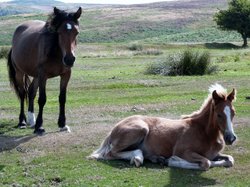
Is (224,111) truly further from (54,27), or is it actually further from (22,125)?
(22,125)

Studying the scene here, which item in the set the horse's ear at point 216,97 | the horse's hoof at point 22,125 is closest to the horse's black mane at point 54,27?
the horse's hoof at point 22,125

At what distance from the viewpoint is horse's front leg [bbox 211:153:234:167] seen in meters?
10.6

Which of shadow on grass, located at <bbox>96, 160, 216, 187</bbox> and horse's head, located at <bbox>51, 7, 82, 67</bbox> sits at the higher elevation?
horse's head, located at <bbox>51, 7, 82, 67</bbox>

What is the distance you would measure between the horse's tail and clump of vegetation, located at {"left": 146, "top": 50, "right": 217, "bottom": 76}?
2029cm

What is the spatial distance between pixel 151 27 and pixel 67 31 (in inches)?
4562

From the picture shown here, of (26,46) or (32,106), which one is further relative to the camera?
(32,106)

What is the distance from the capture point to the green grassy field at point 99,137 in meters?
9.94

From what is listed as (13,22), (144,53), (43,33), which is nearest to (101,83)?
(43,33)

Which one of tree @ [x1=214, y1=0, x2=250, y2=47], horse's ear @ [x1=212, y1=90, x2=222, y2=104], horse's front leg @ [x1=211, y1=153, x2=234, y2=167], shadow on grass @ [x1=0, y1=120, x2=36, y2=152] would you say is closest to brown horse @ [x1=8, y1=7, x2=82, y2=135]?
shadow on grass @ [x1=0, y1=120, x2=36, y2=152]

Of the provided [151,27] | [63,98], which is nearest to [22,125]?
[63,98]

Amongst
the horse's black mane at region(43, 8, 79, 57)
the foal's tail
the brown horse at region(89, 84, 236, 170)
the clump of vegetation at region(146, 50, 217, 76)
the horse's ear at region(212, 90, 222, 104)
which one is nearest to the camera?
the horse's ear at region(212, 90, 222, 104)

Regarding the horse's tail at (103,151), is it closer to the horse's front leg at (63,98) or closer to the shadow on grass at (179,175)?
the shadow on grass at (179,175)

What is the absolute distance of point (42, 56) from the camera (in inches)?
549

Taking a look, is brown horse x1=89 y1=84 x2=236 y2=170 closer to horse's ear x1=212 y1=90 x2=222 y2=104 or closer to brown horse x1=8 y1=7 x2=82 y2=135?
horse's ear x1=212 y1=90 x2=222 y2=104
